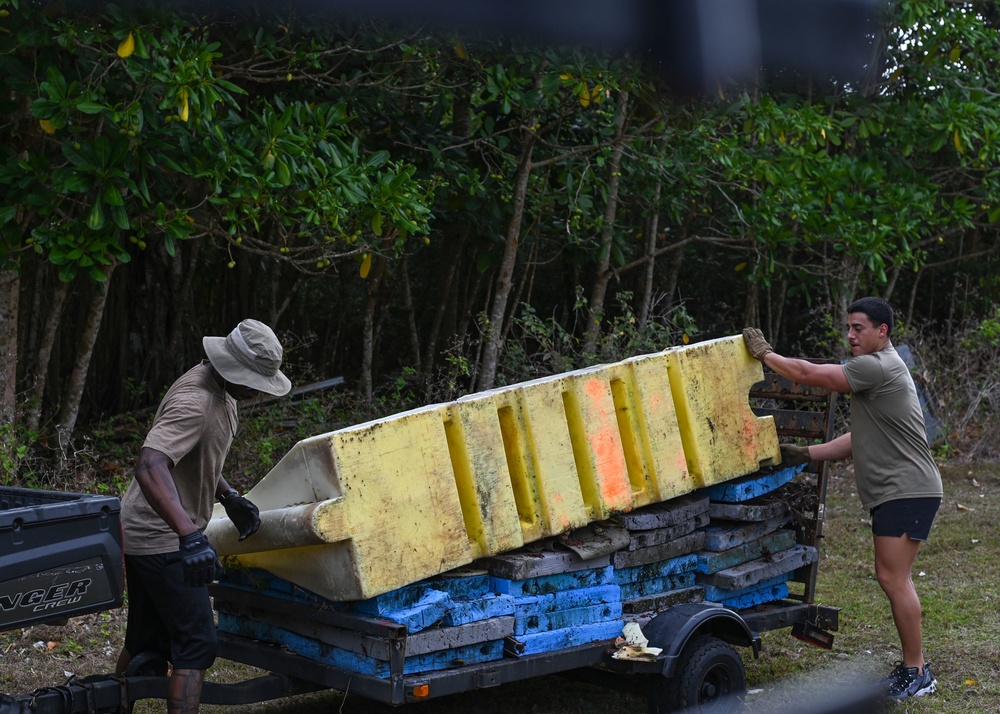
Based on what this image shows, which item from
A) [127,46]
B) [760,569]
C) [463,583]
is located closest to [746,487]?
[760,569]

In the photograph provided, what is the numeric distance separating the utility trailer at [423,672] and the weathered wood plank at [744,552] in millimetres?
194

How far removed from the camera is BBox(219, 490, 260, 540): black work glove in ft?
13.3

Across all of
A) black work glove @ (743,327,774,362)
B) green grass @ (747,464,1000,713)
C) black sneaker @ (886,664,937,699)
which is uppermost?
black work glove @ (743,327,774,362)

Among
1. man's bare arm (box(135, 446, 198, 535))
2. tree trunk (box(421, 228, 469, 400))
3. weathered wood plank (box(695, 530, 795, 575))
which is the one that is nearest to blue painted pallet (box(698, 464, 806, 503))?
weathered wood plank (box(695, 530, 795, 575))

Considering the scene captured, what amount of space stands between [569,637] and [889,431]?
6.43 feet

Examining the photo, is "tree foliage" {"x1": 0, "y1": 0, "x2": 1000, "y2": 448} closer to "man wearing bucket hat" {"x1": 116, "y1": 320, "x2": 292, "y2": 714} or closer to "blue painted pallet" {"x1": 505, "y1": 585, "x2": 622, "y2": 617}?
"man wearing bucket hat" {"x1": 116, "y1": 320, "x2": 292, "y2": 714}

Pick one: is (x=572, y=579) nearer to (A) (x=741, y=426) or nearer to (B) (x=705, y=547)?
(B) (x=705, y=547)

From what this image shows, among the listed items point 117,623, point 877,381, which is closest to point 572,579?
point 877,381

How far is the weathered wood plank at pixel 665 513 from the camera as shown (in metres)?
4.62

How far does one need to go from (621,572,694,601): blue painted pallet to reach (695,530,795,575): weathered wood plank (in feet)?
0.27

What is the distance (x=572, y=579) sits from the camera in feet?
14.4

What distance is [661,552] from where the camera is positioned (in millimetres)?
4715

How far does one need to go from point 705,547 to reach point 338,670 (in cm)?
189

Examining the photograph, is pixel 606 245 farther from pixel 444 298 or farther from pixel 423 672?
pixel 423 672
